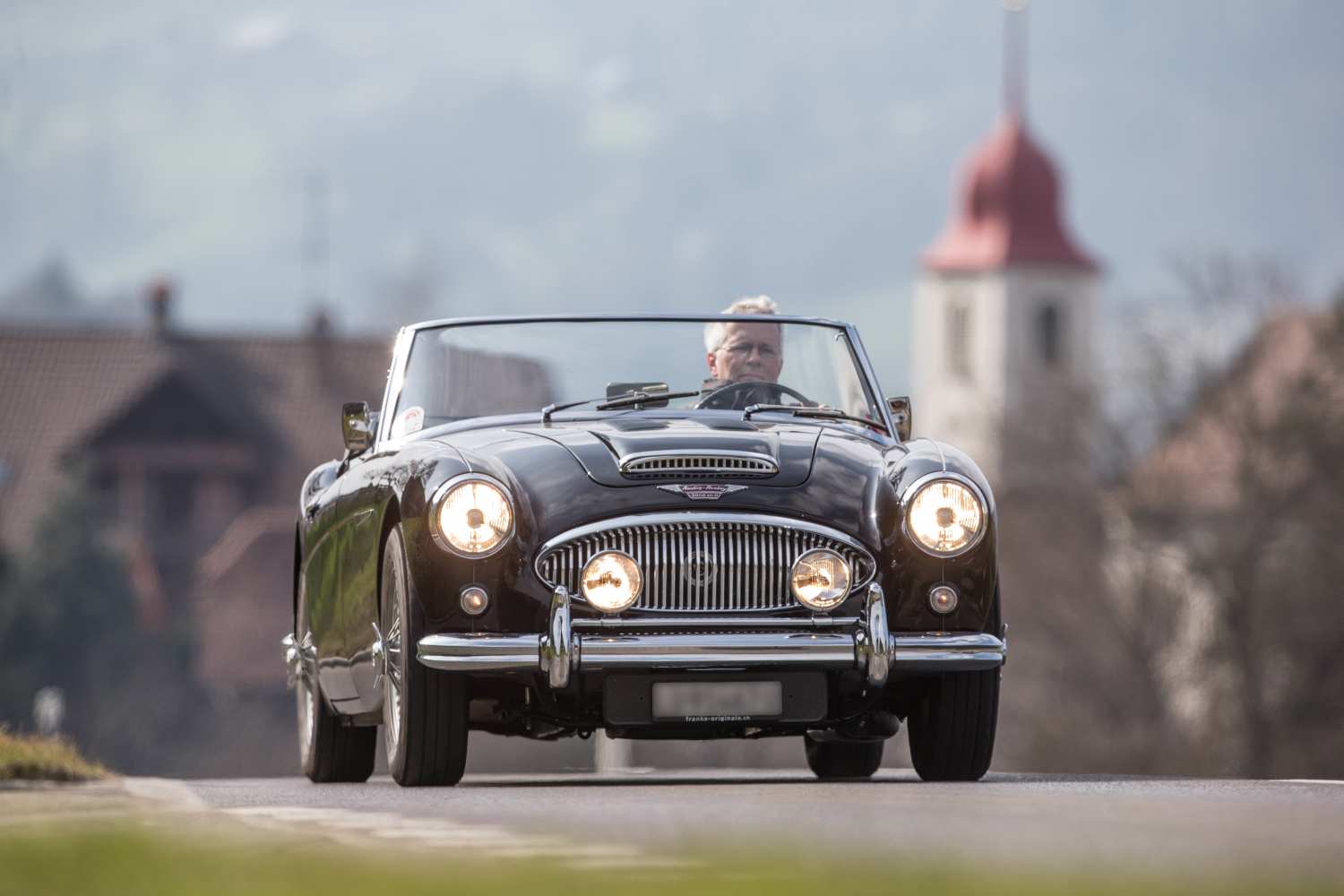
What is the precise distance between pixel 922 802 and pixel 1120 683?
51075 millimetres

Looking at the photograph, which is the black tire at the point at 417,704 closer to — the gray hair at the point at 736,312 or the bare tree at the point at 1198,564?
the gray hair at the point at 736,312

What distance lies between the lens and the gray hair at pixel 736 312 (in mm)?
10992

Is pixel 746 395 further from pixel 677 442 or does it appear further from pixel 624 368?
pixel 677 442

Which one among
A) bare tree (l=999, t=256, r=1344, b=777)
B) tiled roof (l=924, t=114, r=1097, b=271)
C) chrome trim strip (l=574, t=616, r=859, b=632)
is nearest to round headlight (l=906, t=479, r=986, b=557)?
chrome trim strip (l=574, t=616, r=859, b=632)

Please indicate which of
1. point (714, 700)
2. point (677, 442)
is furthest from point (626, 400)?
point (714, 700)

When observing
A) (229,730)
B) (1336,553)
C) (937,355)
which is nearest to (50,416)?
(229,730)

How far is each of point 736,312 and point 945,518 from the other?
2.22 metres

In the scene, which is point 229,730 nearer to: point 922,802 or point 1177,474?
point 1177,474

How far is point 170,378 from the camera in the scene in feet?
317

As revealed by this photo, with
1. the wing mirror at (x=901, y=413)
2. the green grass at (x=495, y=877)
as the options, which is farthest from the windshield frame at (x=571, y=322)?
the green grass at (x=495, y=877)

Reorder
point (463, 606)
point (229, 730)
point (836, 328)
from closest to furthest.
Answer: point (463, 606)
point (836, 328)
point (229, 730)

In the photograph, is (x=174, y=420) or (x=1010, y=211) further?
(x=1010, y=211)

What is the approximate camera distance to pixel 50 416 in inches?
3760

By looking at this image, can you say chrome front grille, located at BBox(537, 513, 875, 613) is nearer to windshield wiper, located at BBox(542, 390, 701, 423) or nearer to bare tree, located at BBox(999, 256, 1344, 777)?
windshield wiper, located at BBox(542, 390, 701, 423)
